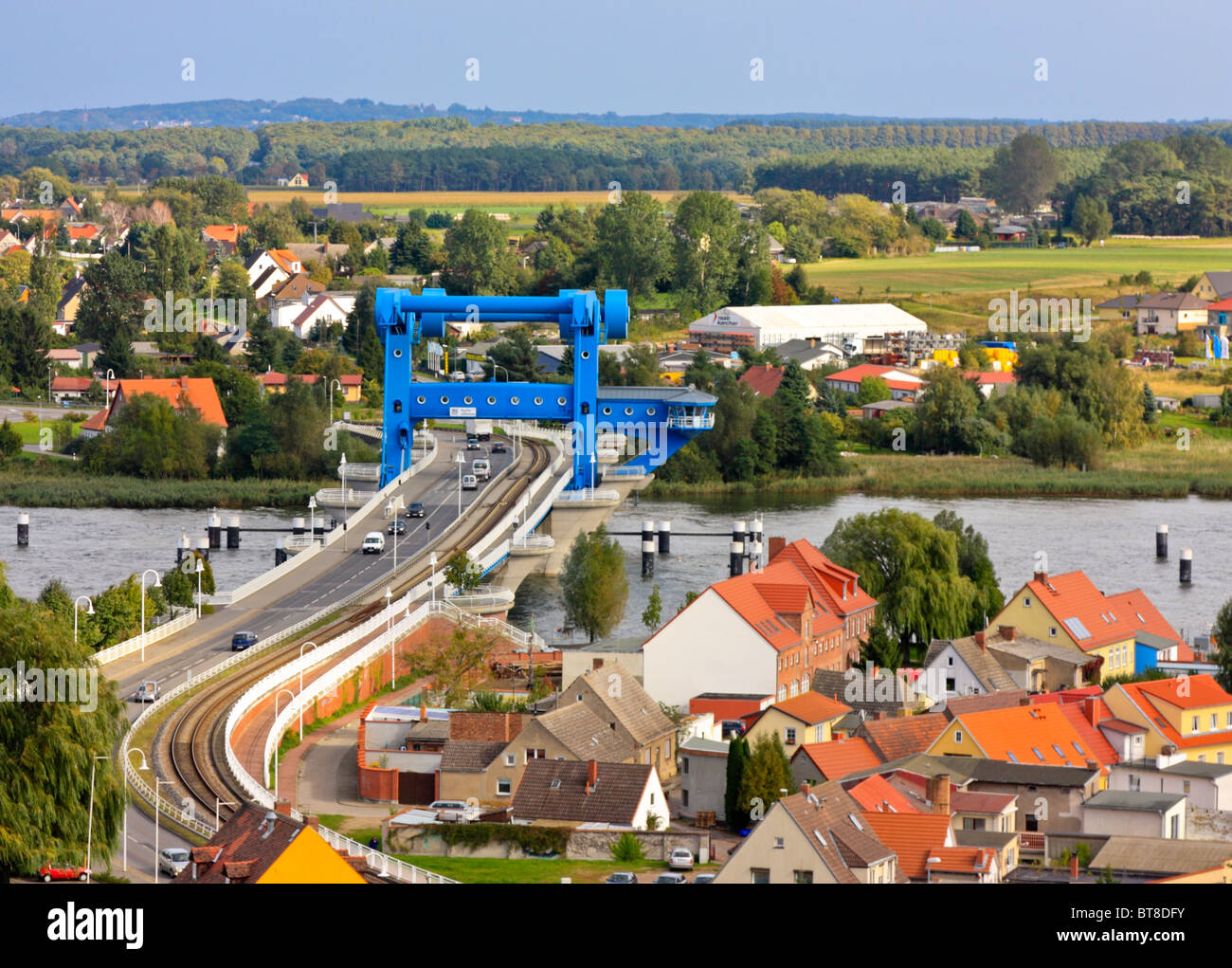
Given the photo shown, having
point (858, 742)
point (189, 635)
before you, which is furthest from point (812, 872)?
point (189, 635)

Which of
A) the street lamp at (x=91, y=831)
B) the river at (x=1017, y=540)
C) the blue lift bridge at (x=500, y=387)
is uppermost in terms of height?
the blue lift bridge at (x=500, y=387)

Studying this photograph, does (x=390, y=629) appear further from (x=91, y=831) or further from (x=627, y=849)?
(x=91, y=831)

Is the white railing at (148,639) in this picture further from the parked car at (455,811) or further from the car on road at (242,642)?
the parked car at (455,811)

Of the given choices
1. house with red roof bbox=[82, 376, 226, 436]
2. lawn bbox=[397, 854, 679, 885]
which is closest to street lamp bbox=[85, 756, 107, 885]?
lawn bbox=[397, 854, 679, 885]

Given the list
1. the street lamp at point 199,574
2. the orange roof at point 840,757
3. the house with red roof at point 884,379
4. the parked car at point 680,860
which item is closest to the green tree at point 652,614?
the street lamp at point 199,574

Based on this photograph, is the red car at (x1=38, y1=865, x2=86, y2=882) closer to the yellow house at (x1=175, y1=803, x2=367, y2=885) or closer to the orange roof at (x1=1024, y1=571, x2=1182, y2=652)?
the yellow house at (x1=175, y1=803, x2=367, y2=885)
